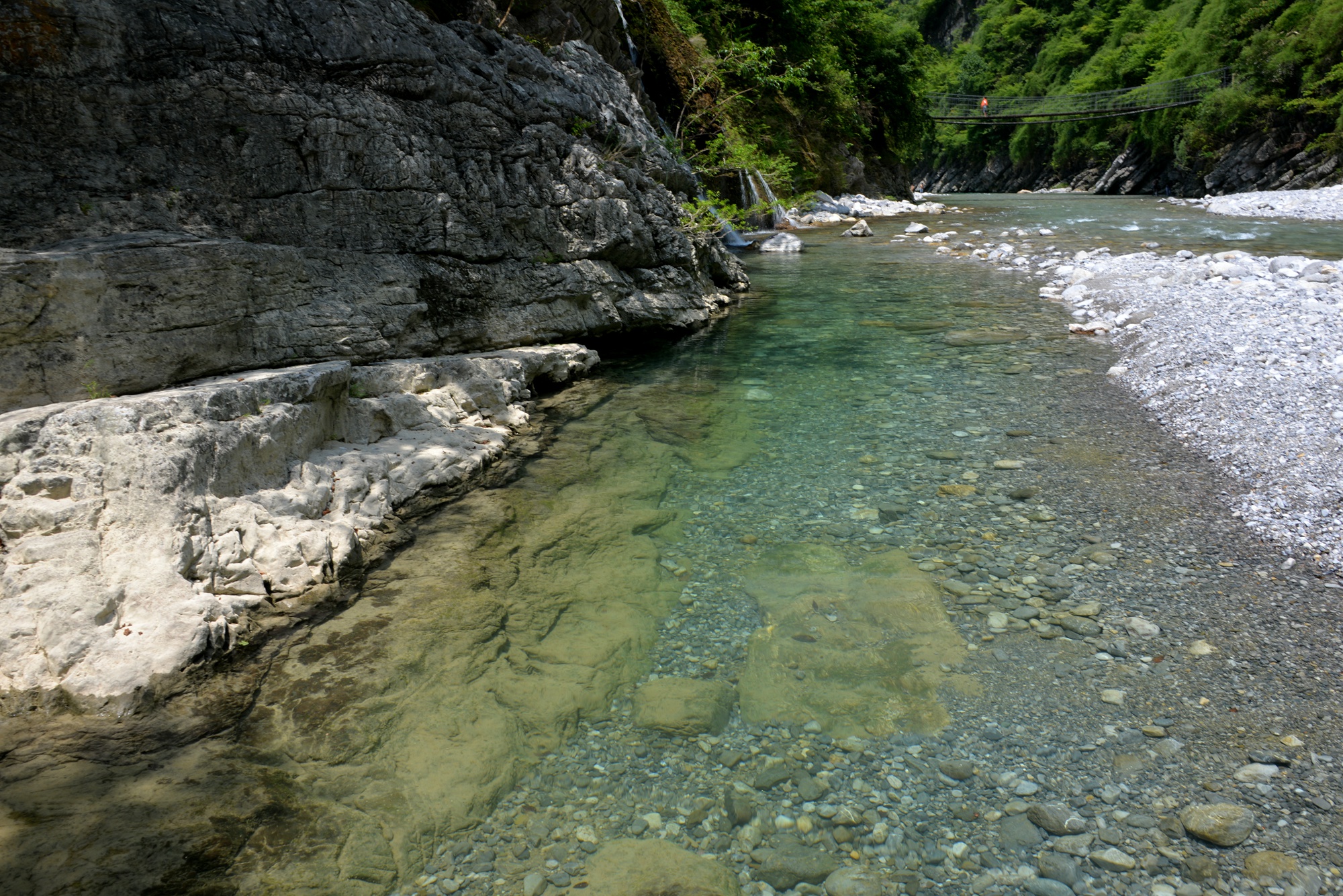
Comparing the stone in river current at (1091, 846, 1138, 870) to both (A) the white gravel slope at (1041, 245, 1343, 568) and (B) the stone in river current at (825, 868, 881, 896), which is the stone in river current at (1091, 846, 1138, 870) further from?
(A) the white gravel slope at (1041, 245, 1343, 568)

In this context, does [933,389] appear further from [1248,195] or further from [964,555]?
[1248,195]

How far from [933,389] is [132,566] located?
6.38 metres

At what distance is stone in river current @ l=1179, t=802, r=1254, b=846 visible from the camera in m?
2.33

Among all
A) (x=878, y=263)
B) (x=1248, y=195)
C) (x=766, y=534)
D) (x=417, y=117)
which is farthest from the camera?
(x=1248, y=195)

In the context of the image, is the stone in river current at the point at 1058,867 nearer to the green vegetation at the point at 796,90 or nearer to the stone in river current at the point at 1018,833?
the stone in river current at the point at 1018,833

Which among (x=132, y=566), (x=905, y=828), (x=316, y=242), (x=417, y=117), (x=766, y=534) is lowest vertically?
(x=905, y=828)

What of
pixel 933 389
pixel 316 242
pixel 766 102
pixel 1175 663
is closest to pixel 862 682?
pixel 1175 663

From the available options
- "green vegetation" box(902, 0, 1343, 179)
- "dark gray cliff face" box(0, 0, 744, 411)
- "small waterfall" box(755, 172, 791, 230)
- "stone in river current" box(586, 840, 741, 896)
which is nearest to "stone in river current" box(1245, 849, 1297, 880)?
"stone in river current" box(586, 840, 741, 896)

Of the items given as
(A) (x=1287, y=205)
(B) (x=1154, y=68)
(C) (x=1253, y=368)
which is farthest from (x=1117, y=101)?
(C) (x=1253, y=368)

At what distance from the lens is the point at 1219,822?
238cm

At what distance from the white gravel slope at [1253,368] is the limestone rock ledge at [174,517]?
542cm

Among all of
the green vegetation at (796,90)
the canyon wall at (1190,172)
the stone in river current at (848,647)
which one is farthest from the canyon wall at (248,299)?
the canyon wall at (1190,172)

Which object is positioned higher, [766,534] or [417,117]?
[417,117]

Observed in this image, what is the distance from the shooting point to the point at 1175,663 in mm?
3107
